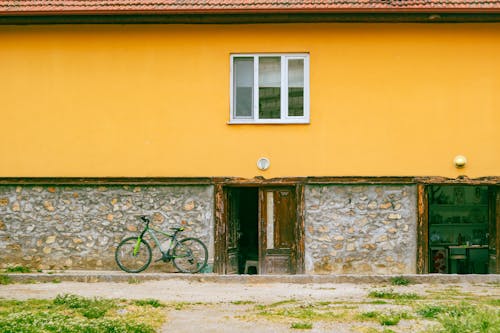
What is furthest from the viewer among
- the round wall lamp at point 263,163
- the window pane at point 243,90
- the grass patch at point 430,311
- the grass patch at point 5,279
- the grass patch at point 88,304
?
the window pane at point 243,90

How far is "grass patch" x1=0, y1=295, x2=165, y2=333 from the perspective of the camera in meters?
10.7

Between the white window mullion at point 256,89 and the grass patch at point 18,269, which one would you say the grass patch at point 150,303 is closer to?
the grass patch at point 18,269

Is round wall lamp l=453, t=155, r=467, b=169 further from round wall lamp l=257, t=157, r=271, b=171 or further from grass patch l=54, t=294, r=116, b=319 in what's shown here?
grass patch l=54, t=294, r=116, b=319

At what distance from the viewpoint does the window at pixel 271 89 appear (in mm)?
18125

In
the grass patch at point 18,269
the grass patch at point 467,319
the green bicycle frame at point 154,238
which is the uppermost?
the green bicycle frame at point 154,238

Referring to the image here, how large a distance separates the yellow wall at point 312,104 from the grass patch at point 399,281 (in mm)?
2387

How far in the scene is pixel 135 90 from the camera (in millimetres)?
18328

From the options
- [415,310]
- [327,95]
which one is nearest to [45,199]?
[327,95]

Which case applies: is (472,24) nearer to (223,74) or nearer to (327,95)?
(327,95)

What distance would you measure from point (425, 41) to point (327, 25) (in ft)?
6.77

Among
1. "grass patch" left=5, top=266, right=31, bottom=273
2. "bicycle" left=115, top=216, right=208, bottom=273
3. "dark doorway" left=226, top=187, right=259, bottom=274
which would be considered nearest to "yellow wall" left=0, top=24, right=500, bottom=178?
"dark doorway" left=226, top=187, right=259, bottom=274

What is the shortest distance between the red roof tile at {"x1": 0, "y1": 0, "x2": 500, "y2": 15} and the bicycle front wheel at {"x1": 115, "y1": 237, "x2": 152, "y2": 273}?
474cm

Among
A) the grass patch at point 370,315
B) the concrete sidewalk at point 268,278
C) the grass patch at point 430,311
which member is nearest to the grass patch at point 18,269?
the concrete sidewalk at point 268,278

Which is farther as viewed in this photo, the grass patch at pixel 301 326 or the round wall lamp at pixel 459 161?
the round wall lamp at pixel 459 161
